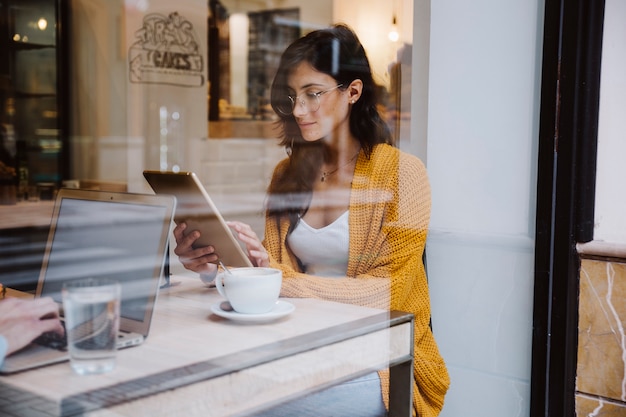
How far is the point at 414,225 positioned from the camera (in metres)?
1.37

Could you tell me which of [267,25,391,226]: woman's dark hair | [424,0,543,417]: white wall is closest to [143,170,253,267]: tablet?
[267,25,391,226]: woman's dark hair

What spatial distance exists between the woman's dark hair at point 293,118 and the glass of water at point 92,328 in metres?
0.75

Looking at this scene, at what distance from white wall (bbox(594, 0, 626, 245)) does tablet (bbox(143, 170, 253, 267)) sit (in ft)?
2.27

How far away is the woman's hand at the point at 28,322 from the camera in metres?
0.77

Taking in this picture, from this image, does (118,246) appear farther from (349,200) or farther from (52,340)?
(349,200)

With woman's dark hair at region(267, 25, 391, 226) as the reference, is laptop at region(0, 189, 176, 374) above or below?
below

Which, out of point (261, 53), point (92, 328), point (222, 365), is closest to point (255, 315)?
point (222, 365)

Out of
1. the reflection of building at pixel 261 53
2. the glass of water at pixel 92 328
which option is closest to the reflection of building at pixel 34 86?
the reflection of building at pixel 261 53

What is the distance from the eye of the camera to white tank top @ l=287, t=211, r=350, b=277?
136cm

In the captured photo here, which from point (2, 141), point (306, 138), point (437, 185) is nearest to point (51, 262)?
point (306, 138)

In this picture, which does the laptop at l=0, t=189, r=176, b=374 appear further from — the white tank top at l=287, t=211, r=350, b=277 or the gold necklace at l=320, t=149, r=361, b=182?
the gold necklace at l=320, t=149, r=361, b=182

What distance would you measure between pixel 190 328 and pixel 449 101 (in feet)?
2.58

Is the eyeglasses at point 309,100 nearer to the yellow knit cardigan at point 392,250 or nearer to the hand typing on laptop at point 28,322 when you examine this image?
the yellow knit cardigan at point 392,250

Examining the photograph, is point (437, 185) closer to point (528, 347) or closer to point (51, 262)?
point (528, 347)
